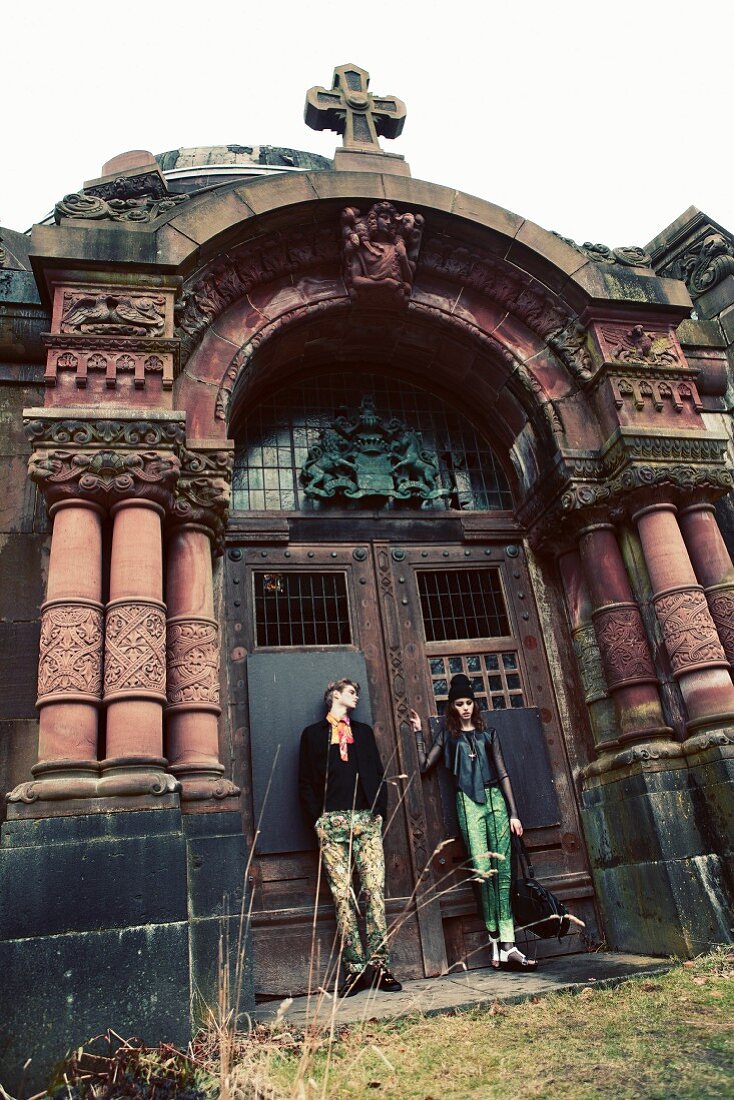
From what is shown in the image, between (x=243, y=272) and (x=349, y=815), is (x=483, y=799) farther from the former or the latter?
(x=243, y=272)

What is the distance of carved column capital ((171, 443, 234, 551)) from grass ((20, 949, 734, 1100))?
3565 mm

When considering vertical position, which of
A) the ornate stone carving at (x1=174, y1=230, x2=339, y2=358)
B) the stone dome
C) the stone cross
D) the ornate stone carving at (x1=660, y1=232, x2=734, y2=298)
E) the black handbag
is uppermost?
the stone dome

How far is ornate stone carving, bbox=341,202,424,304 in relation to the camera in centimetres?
750

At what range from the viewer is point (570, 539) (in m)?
7.62

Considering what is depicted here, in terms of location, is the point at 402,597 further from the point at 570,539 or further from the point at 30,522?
the point at 30,522

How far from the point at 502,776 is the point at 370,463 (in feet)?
11.1

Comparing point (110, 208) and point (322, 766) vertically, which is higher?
point (110, 208)

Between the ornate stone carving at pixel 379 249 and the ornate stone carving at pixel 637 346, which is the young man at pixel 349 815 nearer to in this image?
the ornate stone carving at pixel 379 249

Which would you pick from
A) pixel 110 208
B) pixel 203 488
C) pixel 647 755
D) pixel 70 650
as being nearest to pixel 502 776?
pixel 647 755

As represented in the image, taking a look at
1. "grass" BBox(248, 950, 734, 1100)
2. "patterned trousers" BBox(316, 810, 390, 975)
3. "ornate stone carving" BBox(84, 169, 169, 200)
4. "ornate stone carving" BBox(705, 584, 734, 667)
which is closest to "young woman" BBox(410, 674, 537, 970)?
"patterned trousers" BBox(316, 810, 390, 975)

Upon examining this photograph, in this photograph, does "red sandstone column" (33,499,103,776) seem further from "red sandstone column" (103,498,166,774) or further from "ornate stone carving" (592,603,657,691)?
"ornate stone carving" (592,603,657,691)

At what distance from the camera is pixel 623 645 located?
6875 mm

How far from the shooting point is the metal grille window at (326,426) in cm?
794

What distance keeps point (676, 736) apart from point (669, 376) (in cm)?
341
